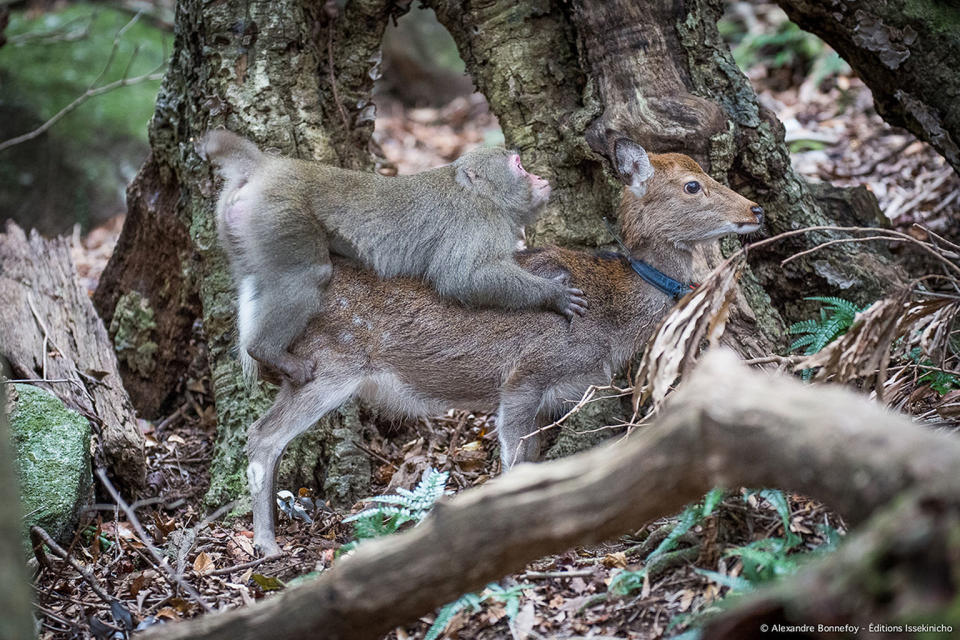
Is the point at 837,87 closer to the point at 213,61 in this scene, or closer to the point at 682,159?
the point at 682,159

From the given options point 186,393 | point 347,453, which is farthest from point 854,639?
point 186,393

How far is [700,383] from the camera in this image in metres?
3.27

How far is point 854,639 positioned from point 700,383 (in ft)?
3.17

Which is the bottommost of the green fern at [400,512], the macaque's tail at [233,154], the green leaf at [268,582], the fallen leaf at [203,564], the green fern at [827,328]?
the fallen leaf at [203,564]

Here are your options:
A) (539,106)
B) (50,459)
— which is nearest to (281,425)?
(50,459)

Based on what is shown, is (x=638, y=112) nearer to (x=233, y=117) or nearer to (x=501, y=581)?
(x=233, y=117)

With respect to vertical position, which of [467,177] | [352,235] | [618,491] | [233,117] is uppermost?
[233,117]

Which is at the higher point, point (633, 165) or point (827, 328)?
point (633, 165)

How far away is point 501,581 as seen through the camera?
482 centimetres

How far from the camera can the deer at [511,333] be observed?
617 centimetres

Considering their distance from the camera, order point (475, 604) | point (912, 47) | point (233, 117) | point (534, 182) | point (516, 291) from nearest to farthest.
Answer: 1. point (475, 604)
2. point (516, 291)
3. point (534, 182)
4. point (912, 47)
5. point (233, 117)

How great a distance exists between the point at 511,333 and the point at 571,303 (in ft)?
1.47

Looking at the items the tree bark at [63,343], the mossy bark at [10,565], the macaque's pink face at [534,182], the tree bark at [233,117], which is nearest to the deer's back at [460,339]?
the macaque's pink face at [534,182]

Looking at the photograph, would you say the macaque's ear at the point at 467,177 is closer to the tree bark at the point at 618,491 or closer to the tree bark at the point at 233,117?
the tree bark at the point at 233,117
